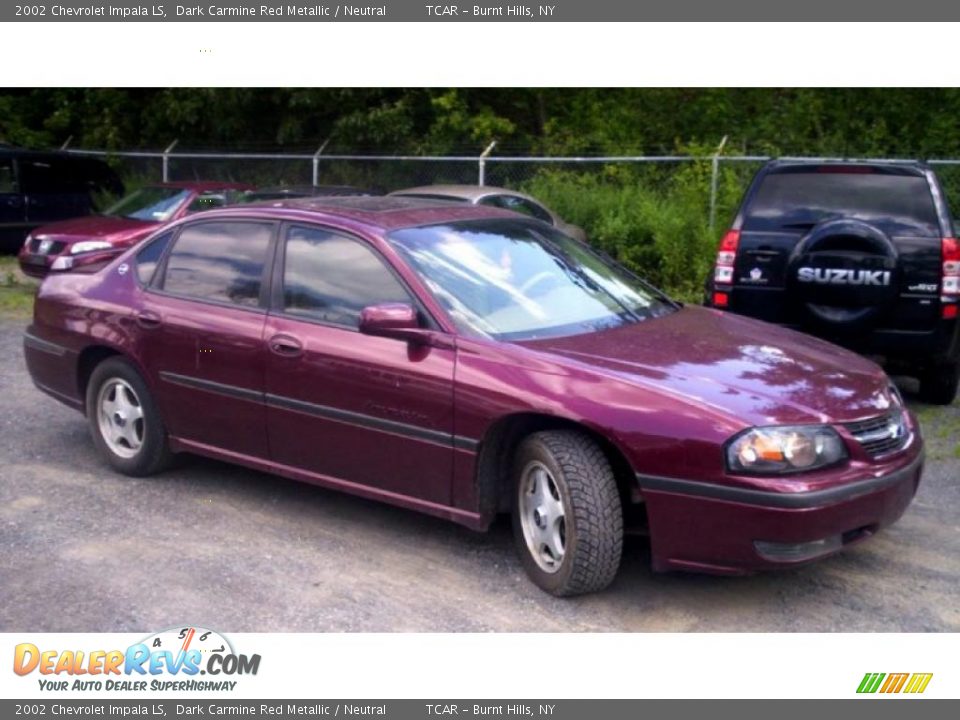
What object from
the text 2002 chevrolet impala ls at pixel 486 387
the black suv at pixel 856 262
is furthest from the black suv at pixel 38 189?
the black suv at pixel 856 262

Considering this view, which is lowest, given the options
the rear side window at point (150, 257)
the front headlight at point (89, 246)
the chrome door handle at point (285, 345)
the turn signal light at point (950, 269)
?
the front headlight at point (89, 246)

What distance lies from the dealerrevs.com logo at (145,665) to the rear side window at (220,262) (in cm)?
192

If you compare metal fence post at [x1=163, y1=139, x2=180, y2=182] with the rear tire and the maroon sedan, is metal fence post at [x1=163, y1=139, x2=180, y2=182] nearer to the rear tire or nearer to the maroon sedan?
the maroon sedan

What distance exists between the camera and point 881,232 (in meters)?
7.15

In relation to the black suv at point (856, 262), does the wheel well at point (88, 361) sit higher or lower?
lower

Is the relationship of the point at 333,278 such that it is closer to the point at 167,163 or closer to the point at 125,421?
the point at 125,421

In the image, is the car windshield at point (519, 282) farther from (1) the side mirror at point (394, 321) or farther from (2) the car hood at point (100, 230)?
(2) the car hood at point (100, 230)

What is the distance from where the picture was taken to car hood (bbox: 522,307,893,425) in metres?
4.30

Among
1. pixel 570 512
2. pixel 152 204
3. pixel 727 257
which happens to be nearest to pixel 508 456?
pixel 570 512

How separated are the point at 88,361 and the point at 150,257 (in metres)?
0.74

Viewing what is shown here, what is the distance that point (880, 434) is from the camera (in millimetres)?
4504

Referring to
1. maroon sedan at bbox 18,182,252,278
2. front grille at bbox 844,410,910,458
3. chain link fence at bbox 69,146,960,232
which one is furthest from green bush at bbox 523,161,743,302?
front grille at bbox 844,410,910,458

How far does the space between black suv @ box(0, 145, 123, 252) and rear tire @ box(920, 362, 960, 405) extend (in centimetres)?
1271

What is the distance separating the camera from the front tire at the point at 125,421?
239 inches
